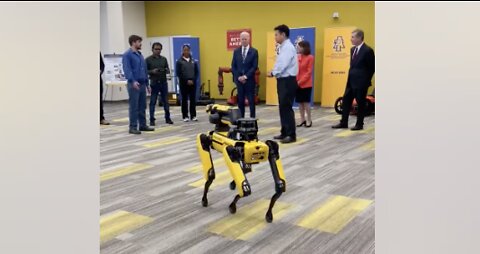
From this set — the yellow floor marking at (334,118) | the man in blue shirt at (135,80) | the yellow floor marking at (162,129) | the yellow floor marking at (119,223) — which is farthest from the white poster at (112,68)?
the yellow floor marking at (119,223)

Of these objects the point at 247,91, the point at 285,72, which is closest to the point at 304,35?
the point at 247,91

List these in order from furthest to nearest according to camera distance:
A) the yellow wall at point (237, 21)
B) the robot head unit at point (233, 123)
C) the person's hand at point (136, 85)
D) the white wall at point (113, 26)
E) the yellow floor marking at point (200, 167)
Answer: the white wall at point (113, 26) → the yellow wall at point (237, 21) → the person's hand at point (136, 85) → the yellow floor marking at point (200, 167) → the robot head unit at point (233, 123)

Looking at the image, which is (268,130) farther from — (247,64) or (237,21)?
(237,21)

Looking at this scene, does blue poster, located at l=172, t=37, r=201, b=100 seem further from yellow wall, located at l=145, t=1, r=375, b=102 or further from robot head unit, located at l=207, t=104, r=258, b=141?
robot head unit, located at l=207, t=104, r=258, b=141

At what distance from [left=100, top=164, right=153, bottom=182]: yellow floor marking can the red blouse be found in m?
2.93

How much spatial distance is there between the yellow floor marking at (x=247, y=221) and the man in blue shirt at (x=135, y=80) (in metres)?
3.52

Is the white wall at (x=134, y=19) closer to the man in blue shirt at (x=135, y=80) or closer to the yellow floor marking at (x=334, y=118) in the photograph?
the man in blue shirt at (x=135, y=80)

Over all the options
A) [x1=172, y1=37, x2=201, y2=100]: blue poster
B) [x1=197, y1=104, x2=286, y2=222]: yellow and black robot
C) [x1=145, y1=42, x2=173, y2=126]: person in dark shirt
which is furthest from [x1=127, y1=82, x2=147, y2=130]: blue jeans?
[x1=172, y1=37, x2=201, y2=100]: blue poster

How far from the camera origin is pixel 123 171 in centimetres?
428

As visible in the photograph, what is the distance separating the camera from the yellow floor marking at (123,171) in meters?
4.09

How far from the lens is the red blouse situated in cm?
652

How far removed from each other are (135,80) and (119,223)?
3.61 meters

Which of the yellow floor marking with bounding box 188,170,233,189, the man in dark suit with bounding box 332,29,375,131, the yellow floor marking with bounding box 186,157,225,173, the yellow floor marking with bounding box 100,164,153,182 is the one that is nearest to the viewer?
the yellow floor marking with bounding box 188,170,233,189
